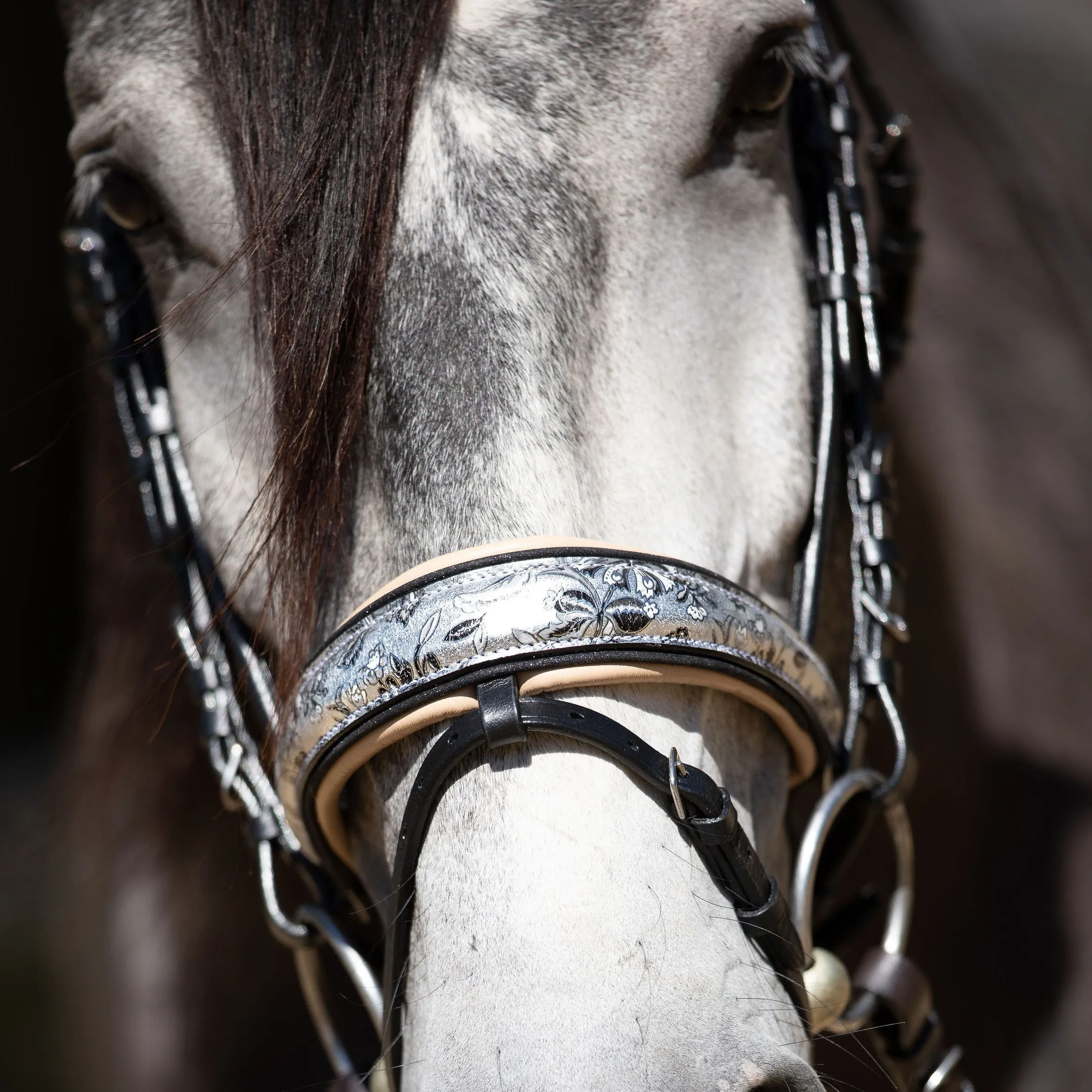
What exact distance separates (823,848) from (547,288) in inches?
18.0

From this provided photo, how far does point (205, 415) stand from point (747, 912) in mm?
511

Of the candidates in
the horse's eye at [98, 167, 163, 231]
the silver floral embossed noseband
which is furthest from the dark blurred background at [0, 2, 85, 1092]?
the silver floral embossed noseband

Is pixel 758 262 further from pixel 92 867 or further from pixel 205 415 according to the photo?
pixel 92 867

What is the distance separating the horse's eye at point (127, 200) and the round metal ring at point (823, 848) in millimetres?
635

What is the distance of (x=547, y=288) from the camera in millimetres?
706

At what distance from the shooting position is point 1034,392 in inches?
58.7

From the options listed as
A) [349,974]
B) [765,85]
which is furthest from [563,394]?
[349,974]

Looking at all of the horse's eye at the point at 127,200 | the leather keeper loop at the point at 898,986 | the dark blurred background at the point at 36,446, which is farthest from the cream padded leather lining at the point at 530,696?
the horse's eye at the point at 127,200

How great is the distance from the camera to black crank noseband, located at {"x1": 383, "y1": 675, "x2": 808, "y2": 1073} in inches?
24.2

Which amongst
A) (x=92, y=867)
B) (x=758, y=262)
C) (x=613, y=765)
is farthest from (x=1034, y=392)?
(x=92, y=867)

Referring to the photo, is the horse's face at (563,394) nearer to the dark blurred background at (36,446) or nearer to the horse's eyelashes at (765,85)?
the horse's eyelashes at (765,85)

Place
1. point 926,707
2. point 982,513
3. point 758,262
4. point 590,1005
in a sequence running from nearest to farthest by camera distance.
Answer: point 590,1005 < point 758,262 < point 926,707 < point 982,513

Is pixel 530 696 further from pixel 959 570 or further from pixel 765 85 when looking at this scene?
pixel 959 570

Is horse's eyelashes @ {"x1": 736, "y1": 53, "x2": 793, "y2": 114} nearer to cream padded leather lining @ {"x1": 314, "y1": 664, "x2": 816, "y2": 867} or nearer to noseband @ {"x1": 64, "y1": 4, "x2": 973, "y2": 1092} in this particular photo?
noseband @ {"x1": 64, "y1": 4, "x2": 973, "y2": 1092}
